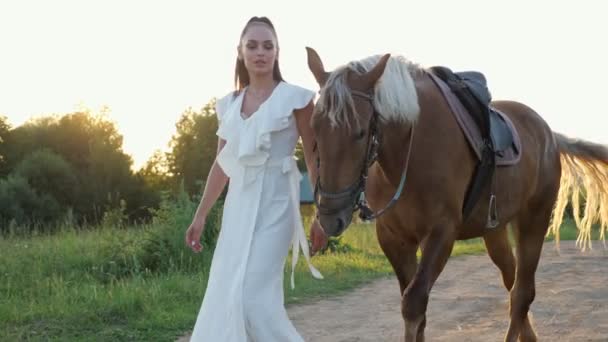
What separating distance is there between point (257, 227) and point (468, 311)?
4.33 meters

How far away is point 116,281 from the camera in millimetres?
8297

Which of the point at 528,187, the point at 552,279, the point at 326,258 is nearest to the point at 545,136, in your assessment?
the point at 528,187

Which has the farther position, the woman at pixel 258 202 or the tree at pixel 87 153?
the tree at pixel 87 153

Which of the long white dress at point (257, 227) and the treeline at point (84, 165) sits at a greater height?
the long white dress at point (257, 227)

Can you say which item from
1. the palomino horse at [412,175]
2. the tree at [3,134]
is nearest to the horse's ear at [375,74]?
the palomino horse at [412,175]

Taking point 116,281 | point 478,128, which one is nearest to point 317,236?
point 478,128

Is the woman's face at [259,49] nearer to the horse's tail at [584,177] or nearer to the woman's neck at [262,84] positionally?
the woman's neck at [262,84]

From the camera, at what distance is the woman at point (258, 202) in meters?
3.42

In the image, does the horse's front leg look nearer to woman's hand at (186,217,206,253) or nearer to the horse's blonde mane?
the horse's blonde mane

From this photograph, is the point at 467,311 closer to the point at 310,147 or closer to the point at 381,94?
the point at 381,94

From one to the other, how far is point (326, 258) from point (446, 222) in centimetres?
708

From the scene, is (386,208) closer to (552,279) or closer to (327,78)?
(327,78)

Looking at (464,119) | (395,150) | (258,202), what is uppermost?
(464,119)

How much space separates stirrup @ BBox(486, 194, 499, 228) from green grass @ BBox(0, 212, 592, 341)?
105 inches
